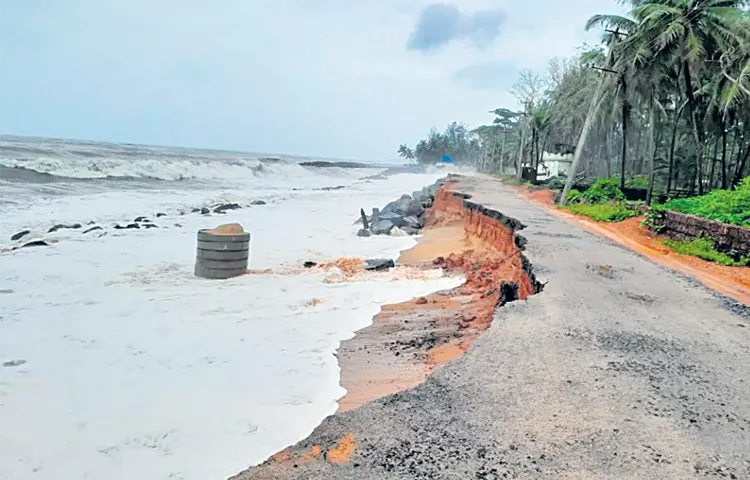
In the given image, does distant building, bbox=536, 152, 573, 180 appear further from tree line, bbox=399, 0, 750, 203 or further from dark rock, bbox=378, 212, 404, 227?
dark rock, bbox=378, 212, 404, 227

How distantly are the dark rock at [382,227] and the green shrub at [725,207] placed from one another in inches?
354

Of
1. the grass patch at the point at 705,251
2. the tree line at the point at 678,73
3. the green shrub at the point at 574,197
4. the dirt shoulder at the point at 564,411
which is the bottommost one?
the dirt shoulder at the point at 564,411

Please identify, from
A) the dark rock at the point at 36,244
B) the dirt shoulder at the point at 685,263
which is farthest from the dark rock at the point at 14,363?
the dark rock at the point at 36,244

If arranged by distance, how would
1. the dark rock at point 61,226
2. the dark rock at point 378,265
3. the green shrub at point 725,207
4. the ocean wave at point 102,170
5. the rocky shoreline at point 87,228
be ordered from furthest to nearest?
the ocean wave at point 102,170 → the dark rock at point 61,226 → the rocky shoreline at point 87,228 → the dark rock at point 378,265 → the green shrub at point 725,207

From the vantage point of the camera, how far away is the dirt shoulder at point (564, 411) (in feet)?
8.35

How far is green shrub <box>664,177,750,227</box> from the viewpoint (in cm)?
1072

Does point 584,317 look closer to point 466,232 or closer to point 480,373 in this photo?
point 480,373

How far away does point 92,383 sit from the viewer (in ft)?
15.6

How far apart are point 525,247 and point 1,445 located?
7.69 metres

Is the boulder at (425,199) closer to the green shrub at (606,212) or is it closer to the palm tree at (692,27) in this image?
the green shrub at (606,212)

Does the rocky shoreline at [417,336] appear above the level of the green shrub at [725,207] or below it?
below

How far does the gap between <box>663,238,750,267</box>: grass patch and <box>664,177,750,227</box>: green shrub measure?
29.9 inches

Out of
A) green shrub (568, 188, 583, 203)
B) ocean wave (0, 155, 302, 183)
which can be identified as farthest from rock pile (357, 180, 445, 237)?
ocean wave (0, 155, 302, 183)

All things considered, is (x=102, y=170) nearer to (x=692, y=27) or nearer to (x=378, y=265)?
(x=378, y=265)
